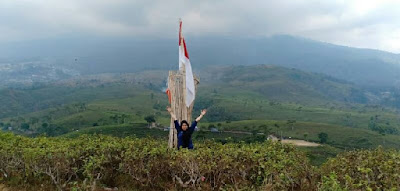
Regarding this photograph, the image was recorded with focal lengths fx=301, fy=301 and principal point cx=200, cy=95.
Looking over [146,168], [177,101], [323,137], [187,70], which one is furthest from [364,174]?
[323,137]

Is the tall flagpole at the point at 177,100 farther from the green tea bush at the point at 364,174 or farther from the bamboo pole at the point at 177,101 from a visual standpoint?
the green tea bush at the point at 364,174

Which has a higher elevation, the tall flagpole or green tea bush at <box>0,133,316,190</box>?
the tall flagpole

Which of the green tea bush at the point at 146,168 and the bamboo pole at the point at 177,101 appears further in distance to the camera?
the bamboo pole at the point at 177,101

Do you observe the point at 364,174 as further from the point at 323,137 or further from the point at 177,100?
the point at 323,137

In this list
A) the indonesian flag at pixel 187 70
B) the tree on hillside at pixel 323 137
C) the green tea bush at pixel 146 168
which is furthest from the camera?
the tree on hillside at pixel 323 137

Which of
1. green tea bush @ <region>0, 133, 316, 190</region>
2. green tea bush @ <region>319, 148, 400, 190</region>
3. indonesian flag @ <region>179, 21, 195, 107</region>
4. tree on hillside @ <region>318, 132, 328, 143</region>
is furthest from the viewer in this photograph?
tree on hillside @ <region>318, 132, 328, 143</region>

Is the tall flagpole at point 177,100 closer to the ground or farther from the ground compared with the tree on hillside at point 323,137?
farther from the ground

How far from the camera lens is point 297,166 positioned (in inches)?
313

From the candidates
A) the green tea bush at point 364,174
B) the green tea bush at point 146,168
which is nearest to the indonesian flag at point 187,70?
the green tea bush at point 146,168

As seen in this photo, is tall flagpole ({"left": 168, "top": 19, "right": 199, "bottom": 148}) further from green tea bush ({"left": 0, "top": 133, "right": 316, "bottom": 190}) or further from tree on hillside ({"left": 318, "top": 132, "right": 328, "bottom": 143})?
tree on hillside ({"left": 318, "top": 132, "right": 328, "bottom": 143})

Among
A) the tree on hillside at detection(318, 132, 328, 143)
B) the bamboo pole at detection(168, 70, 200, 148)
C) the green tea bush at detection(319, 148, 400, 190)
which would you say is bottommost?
the tree on hillside at detection(318, 132, 328, 143)

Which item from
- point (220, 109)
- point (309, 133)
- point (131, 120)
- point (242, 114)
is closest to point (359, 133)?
point (309, 133)

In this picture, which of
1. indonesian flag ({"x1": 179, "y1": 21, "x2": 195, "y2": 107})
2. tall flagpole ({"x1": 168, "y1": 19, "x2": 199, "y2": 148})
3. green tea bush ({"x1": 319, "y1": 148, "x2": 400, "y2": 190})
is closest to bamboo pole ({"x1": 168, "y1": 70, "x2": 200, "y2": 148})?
tall flagpole ({"x1": 168, "y1": 19, "x2": 199, "y2": 148})

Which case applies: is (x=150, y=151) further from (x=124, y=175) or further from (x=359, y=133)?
(x=359, y=133)
